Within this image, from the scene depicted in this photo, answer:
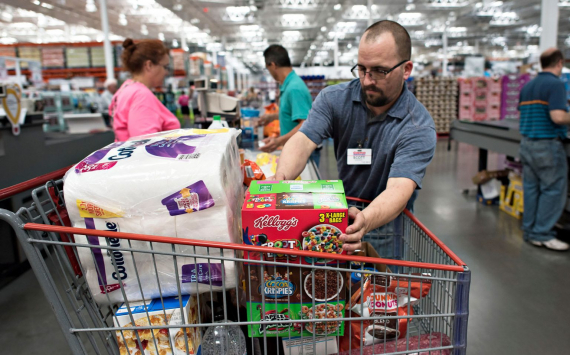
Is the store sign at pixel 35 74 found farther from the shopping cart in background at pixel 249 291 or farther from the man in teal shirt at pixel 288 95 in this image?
the shopping cart in background at pixel 249 291

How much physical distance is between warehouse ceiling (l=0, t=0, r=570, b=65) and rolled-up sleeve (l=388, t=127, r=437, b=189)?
9.44m

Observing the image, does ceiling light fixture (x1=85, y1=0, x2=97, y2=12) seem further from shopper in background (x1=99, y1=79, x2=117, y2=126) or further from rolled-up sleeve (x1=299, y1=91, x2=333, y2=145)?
rolled-up sleeve (x1=299, y1=91, x2=333, y2=145)

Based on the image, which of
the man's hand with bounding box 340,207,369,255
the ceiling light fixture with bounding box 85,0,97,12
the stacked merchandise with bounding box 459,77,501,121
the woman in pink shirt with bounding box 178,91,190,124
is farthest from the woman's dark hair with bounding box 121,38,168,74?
the stacked merchandise with bounding box 459,77,501,121

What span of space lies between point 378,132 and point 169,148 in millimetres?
883

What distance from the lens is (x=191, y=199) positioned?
1044 millimetres

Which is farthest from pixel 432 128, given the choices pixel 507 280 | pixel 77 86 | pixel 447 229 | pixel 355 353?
pixel 77 86

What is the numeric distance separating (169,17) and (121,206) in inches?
635

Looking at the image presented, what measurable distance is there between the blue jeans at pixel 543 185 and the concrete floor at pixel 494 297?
0.22m

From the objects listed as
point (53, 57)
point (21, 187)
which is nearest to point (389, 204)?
point (21, 187)

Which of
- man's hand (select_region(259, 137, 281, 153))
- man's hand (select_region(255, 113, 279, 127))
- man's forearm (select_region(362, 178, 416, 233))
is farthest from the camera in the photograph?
man's hand (select_region(255, 113, 279, 127))

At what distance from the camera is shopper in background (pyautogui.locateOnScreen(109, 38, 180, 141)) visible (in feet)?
7.75

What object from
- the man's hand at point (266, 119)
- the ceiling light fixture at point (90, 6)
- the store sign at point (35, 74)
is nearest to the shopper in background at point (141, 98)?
the man's hand at point (266, 119)

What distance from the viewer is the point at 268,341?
4.00 feet

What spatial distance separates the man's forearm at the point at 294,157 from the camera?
1.60 meters
